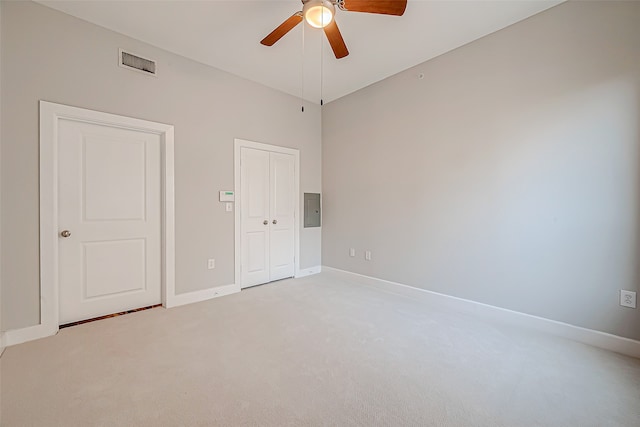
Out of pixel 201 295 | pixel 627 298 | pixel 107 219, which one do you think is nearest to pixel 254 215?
pixel 201 295

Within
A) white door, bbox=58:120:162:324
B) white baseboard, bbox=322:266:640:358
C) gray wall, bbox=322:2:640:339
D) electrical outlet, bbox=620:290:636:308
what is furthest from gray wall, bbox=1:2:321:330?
electrical outlet, bbox=620:290:636:308

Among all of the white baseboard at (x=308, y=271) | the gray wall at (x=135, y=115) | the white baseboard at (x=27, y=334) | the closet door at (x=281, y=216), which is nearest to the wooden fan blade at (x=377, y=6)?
the gray wall at (x=135, y=115)

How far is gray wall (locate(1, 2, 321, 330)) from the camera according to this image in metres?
2.28

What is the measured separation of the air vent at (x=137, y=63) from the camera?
2783 millimetres

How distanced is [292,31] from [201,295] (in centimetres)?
325

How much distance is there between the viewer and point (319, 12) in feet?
6.41

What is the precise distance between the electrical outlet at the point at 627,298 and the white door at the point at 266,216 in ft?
12.1

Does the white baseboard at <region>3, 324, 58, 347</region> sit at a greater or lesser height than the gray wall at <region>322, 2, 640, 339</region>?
lesser

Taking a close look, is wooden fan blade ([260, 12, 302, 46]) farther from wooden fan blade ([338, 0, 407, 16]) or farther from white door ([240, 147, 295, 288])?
white door ([240, 147, 295, 288])

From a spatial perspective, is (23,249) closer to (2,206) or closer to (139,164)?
(2,206)

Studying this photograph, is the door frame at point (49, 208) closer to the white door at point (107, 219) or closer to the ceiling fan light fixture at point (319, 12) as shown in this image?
the white door at point (107, 219)

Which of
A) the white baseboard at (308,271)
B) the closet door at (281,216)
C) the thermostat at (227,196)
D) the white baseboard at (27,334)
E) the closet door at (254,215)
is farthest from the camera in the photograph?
the white baseboard at (308,271)

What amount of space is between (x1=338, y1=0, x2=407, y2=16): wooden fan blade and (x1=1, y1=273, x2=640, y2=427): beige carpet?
8.63ft

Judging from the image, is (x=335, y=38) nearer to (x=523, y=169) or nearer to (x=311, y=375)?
(x=523, y=169)
